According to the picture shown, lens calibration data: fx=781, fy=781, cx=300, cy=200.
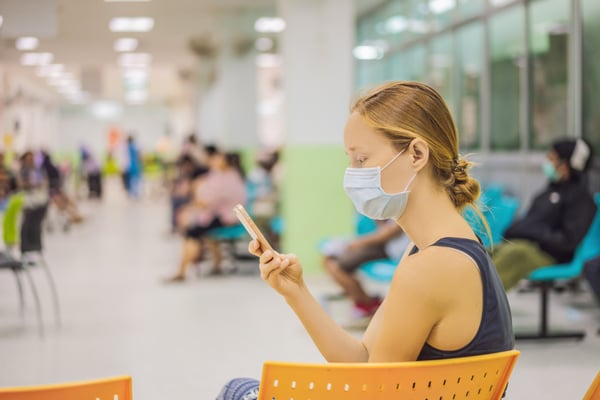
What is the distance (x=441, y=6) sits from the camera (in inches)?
401

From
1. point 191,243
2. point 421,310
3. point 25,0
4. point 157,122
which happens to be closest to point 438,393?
point 421,310

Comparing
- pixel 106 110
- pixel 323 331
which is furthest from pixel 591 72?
pixel 106 110

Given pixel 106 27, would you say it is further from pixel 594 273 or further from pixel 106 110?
pixel 106 110

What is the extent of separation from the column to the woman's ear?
20.3 ft

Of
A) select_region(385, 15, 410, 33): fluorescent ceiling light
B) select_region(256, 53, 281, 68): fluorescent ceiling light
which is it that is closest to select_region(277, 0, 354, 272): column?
select_region(385, 15, 410, 33): fluorescent ceiling light

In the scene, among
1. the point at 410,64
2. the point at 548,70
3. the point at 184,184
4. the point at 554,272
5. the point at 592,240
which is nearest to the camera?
the point at 554,272

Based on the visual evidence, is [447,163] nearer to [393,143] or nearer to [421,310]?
[393,143]

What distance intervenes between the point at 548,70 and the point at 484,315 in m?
6.35

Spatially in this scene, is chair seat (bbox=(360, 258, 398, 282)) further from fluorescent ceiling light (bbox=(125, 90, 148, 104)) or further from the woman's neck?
fluorescent ceiling light (bbox=(125, 90, 148, 104))

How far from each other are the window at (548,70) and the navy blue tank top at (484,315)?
5808 millimetres

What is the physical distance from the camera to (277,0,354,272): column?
7.93 m

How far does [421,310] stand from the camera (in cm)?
160

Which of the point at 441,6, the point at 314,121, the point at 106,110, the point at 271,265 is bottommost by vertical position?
the point at 271,265

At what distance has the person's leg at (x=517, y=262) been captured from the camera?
4.96 meters
